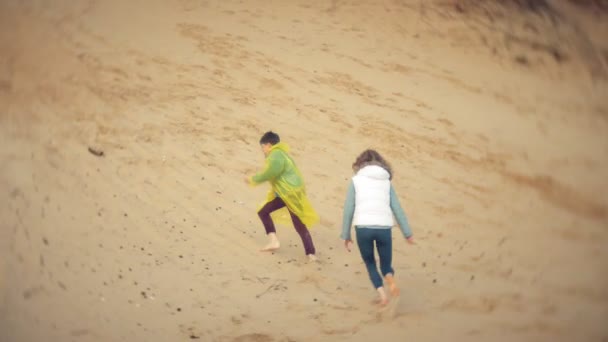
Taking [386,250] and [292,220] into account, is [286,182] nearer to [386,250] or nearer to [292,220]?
[292,220]

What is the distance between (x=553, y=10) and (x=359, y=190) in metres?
7.27

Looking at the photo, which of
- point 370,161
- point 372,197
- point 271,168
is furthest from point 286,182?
point 372,197

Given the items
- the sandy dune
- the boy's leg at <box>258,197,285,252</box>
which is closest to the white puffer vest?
the sandy dune

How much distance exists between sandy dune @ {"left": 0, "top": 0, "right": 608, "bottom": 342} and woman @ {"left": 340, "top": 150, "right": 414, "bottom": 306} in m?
0.44

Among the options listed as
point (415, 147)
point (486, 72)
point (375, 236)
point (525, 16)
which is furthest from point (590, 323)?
point (525, 16)

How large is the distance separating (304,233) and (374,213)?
1468 millimetres

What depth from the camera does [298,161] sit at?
9305 mm

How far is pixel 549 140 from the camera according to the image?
9.72 meters

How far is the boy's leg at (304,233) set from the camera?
6.88 meters

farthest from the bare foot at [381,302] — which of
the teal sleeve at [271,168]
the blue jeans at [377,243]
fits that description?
the teal sleeve at [271,168]

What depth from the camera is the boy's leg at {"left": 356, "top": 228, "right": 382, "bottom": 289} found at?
223 inches

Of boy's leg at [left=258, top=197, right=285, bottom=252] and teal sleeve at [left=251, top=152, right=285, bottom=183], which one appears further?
boy's leg at [left=258, top=197, right=285, bottom=252]

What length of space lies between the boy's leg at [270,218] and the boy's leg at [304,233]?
0.18 metres

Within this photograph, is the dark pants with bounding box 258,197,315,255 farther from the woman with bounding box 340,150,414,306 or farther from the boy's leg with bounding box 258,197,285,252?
the woman with bounding box 340,150,414,306
